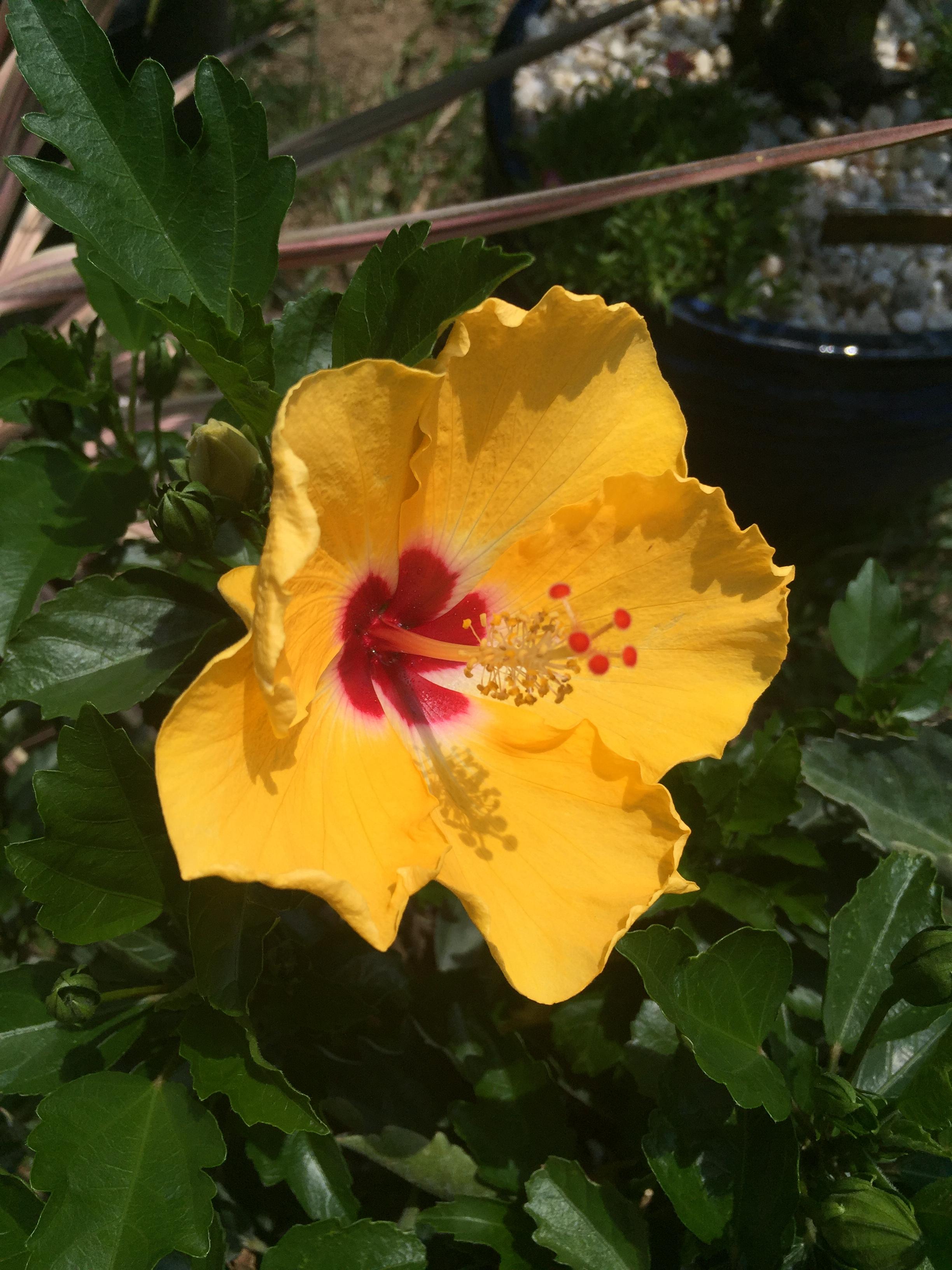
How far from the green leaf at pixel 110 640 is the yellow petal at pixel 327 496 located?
8.5 inches

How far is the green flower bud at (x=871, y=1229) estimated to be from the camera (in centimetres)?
126

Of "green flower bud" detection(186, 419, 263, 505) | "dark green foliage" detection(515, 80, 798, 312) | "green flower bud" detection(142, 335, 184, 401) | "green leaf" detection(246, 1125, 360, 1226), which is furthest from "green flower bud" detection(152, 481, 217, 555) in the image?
"dark green foliage" detection(515, 80, 798, 312)

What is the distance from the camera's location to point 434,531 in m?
1.46

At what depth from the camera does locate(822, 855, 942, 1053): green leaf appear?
62.2 inches

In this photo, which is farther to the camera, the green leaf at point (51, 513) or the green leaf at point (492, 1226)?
the green leaf at point (51, 513)

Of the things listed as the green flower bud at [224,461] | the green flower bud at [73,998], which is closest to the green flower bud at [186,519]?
the green flower bud at [224,461]

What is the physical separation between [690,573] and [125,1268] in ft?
3.55

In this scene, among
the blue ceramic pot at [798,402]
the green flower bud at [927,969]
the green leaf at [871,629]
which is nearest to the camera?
the green flower bud at [927,969]

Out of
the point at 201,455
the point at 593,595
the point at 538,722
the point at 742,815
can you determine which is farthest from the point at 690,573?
the point at 201,455

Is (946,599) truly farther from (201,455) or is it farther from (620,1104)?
(201,455)

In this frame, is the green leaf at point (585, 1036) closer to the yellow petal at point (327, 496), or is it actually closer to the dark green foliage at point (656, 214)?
the yellow petal at point (327, 496)

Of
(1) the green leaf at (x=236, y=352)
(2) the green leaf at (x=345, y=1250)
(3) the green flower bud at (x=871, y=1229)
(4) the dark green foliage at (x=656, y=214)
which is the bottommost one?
(3) the green flower bud at (x=871, y=1229)

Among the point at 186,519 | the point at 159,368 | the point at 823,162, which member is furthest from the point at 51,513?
the point at 823,162

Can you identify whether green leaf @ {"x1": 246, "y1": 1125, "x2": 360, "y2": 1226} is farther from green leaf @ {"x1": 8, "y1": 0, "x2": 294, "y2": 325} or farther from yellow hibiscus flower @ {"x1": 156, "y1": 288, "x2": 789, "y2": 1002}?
green leaf @ {"x1": 8, "y1": 0, "x2": 294, "y2": 325}
